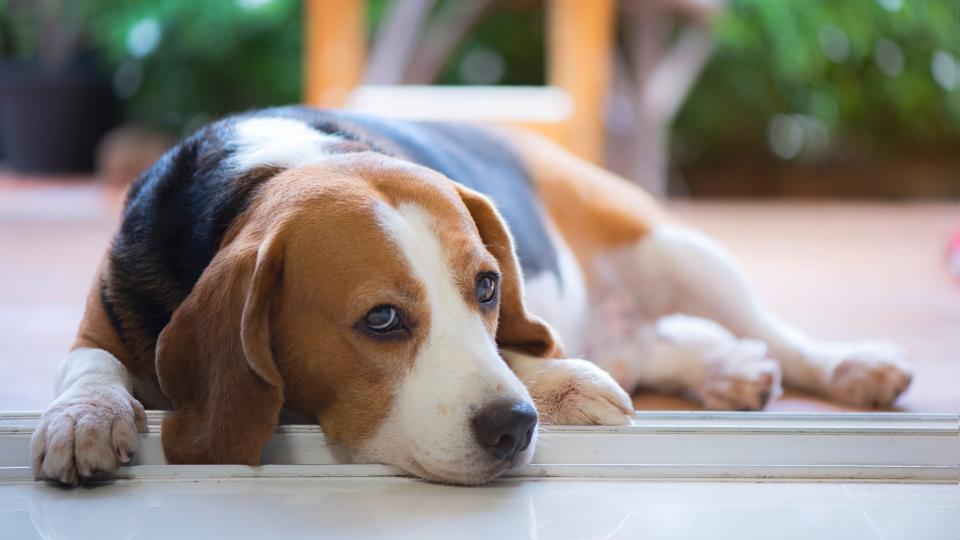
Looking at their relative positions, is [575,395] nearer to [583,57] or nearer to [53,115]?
[583,57]

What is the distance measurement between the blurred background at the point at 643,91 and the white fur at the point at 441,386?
9.52 feet

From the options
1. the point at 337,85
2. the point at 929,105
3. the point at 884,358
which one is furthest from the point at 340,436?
the point at 929,105

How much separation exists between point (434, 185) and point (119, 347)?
549 millimetres

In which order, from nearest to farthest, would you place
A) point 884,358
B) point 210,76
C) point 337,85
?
1. point 884,358
2. point 337,85
3. point 210,76

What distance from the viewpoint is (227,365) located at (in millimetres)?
1478

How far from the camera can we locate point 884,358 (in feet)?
7.15

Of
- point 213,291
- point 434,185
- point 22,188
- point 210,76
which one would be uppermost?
point 434,185

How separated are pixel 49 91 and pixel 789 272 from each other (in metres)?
4.84

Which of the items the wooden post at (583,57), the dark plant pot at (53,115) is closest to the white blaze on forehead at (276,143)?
the wooden post at (583,57)

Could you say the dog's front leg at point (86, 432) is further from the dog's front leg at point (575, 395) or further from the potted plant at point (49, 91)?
the potted plant at point (49, 91)

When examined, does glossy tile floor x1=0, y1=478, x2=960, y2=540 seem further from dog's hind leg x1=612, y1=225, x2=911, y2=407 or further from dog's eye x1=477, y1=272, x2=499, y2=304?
dog's hind leg x1=612, y1=225, x2=911, y2=407

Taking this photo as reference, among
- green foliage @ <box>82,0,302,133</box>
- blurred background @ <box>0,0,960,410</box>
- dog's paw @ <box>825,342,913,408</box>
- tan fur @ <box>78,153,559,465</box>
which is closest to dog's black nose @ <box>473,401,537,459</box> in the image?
tan fur @ <box>78,153,559,465</box>

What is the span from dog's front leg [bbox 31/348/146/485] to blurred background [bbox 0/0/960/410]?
290 cm

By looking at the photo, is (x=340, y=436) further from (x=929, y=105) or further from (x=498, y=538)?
(x=929, y=105)
